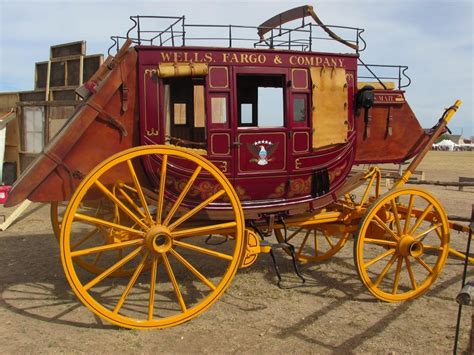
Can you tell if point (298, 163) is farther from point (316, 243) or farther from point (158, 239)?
point (316, 243)

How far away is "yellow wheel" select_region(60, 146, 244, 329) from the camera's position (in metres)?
3.90

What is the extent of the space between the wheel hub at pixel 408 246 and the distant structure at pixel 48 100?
29.3 feet

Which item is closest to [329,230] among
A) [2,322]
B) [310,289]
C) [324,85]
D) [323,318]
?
[310,289]

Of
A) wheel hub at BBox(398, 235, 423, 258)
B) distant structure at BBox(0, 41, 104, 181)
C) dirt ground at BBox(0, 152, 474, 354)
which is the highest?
distant structure at BBox(0, 41, 104, 181)

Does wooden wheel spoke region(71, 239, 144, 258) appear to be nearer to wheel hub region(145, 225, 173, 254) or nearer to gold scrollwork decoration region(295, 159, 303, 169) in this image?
wheel hub region(145, 225, 173, 254)

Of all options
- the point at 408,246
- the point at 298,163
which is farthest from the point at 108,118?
the point at 408,246

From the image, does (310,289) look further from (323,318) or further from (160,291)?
(160,291)

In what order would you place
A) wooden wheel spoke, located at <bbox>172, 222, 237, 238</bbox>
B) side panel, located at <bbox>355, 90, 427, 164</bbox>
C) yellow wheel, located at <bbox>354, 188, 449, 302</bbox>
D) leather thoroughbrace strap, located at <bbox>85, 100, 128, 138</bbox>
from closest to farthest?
wooden wheel spoke, located at <bbox>172, 222, 237, 238</bbox>
leather thoroughbrace strap, located at <bbox>85, 100, 128, 138</bbox>
yellow wheel, located at <bbox>354, 188, 449, 302</bbox>
side panel, located at <bbox>355, 90, 427, 164</bbox>

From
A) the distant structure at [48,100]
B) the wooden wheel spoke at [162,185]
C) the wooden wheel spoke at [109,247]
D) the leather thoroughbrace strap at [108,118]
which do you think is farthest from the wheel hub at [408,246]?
the distant structure at [48,100]

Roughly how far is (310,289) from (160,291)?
1.73 meters

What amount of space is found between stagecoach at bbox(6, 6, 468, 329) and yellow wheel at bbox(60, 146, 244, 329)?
0.01 m

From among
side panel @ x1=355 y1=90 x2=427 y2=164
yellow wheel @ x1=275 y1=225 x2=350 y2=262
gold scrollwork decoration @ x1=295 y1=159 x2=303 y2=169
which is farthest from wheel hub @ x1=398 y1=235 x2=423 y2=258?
gold scrollwork decoration @ x1=295 y1=159 x2=303 y2=169

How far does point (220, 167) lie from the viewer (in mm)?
4641

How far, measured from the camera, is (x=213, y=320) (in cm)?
440
